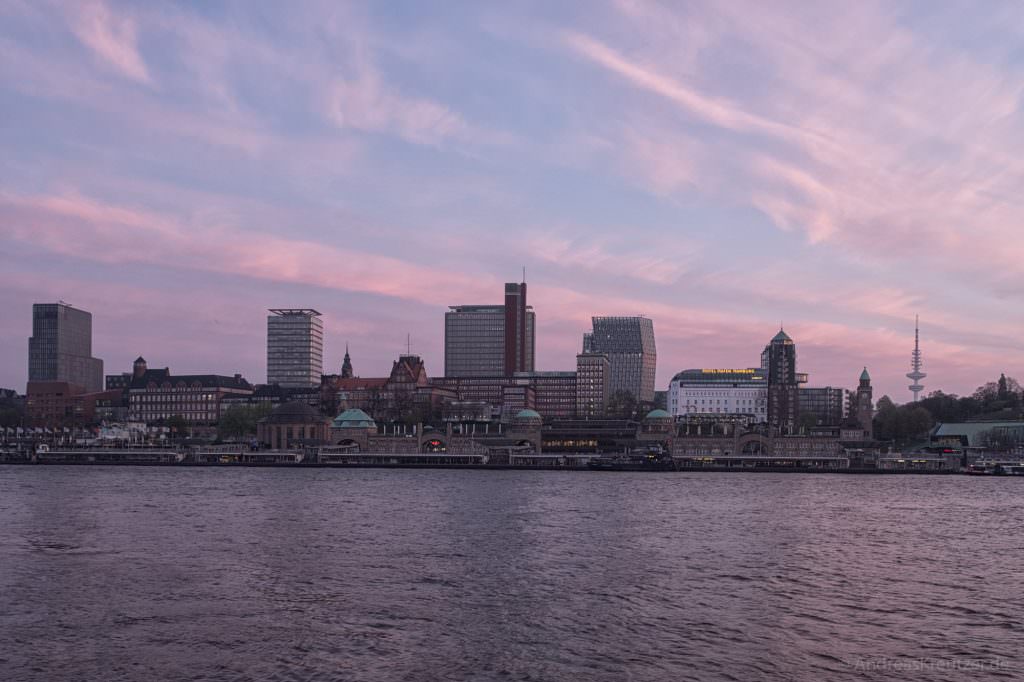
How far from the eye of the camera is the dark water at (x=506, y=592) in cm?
3291

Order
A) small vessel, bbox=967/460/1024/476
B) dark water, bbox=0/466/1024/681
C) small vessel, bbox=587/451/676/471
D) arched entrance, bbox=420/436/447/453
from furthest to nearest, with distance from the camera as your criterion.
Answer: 1. arched entrance, bbox=420/436/447/453
2. small vessel, bbox=587/451/676/471
3. small vessel, bbox=967/460/1024/476
4. dark water, bbox=0/466/1024/681

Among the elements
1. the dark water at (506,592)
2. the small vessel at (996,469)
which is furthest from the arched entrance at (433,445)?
the dark water at (506,592)

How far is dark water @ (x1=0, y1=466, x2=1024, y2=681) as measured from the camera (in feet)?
108

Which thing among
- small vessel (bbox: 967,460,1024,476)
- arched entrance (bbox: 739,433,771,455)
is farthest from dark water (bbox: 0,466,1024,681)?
arched entrance (bbox: 739,433,771,455)

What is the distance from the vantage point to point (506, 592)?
44.1 metres

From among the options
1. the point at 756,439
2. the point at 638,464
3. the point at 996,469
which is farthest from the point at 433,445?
the point at 996,469

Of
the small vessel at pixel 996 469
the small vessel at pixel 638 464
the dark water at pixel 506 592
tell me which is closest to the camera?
the dark water at pixel 506 592

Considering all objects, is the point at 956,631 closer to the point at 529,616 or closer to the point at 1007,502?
the point at 529,616

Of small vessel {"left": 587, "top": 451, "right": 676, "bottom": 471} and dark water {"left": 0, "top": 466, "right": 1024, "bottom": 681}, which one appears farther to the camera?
small vessel {"left": 587, "top": 451, "right": 676, "bottom": 471}

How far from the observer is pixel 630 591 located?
44.5 metres

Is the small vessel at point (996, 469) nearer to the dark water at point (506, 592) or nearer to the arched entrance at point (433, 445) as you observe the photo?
the dark water at point (506, 592)

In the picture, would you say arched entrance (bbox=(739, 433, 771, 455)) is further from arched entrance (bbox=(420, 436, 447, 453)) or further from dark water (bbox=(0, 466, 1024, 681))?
dark water (bbox=(0, 466, 1024, 681))

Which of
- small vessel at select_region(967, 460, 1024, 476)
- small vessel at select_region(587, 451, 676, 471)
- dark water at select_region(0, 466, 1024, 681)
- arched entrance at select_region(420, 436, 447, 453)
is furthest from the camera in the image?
arched entrance at select_region(420, 436, 447, 453)

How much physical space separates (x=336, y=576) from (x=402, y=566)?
4.20 m
